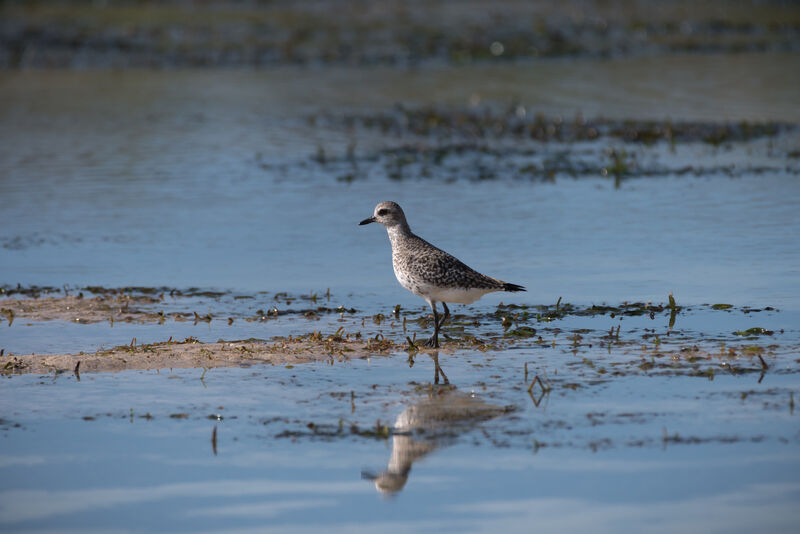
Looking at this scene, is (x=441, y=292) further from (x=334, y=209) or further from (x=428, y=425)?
(x=334, y=209)

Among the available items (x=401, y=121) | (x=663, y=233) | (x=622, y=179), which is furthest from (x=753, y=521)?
(x=401, y=121)

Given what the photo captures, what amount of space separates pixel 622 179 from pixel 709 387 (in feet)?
34.3

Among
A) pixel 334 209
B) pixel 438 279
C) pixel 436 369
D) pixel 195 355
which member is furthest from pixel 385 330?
pixel 334 209

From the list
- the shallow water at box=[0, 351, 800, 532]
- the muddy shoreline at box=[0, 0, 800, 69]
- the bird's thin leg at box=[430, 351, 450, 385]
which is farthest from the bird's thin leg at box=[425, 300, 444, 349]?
the muddy shoreline at box=[0, 0, 800, 69]

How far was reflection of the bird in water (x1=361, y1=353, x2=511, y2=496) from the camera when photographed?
7.61 meters

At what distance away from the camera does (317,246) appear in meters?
15.3

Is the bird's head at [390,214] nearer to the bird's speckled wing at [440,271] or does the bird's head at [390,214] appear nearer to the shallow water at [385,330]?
the bird's speckled wing at [440,271]

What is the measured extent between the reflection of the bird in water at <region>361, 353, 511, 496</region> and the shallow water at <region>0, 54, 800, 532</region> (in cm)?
3

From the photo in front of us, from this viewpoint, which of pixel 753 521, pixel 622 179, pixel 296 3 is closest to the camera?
pixel 753 521

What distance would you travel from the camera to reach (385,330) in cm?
1134

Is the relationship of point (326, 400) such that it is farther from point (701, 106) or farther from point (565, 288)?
point (701, 106)

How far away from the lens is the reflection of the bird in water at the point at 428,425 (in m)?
7.61

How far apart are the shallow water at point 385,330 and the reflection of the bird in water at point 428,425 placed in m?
0.03

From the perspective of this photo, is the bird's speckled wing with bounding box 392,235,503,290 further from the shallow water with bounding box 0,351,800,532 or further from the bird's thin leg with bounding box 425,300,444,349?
the shallow water with bounding box 0,351,800,532
